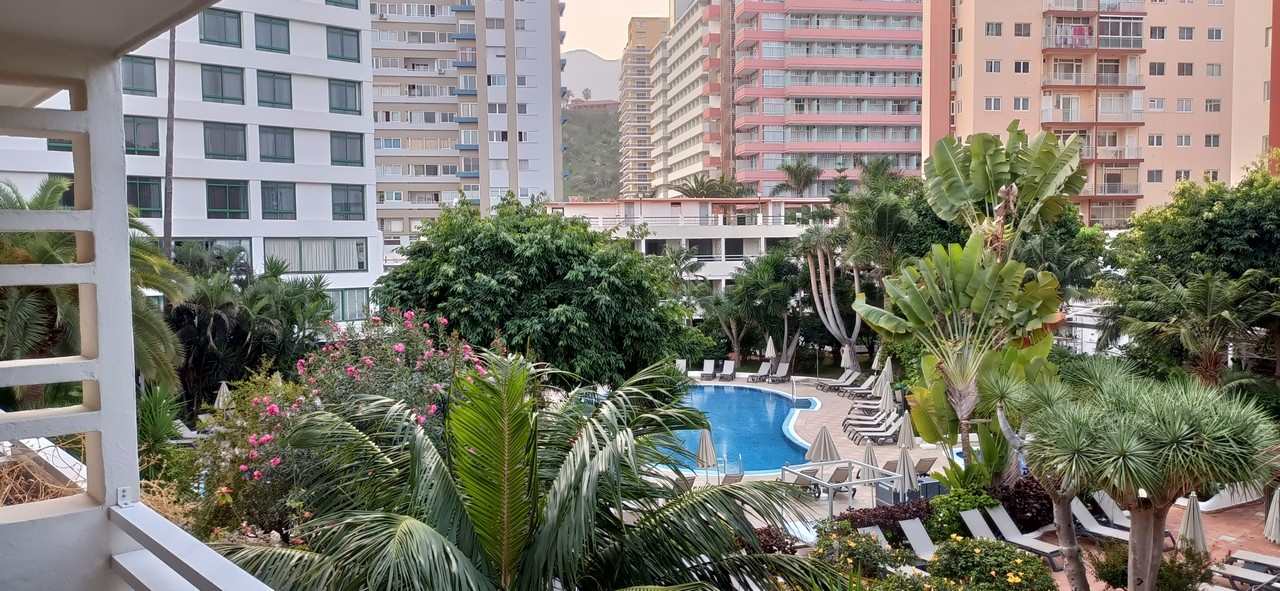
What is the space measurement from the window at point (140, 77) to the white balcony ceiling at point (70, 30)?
23.9 m

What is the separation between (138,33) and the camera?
2.67 m

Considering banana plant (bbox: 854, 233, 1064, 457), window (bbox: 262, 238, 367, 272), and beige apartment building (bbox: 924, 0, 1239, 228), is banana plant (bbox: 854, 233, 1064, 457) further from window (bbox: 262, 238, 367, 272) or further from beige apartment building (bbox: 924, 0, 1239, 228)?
beige apartment building (bbox: 924, 0, 1239, 228)

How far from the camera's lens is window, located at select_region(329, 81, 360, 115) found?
27016 millimetres

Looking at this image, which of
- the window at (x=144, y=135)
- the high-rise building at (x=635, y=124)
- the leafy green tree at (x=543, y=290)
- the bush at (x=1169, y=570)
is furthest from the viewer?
the high-rise building at (x=635, y=124)

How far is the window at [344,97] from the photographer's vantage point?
88.6 ft

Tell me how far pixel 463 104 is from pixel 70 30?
5641 cm

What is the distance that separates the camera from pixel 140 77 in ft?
78.7

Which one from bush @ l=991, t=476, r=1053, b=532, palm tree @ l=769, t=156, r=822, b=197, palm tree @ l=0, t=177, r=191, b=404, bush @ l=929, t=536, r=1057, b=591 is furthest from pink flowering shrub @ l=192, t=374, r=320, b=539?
palm tree @ l=769, t=156, r=822, b=197

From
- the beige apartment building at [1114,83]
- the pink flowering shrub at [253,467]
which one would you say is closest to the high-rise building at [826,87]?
the beige apartment building at [1114,83]

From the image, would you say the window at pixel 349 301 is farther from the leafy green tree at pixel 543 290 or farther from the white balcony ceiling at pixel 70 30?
the white balcony ceiling at pixel 70 30

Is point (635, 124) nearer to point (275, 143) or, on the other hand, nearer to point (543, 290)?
point (275, 143)

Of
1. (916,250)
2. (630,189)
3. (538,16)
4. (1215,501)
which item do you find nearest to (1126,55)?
(916,250)

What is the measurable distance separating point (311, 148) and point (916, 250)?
54.5 feet

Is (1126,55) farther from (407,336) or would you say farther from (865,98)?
(407,336)
